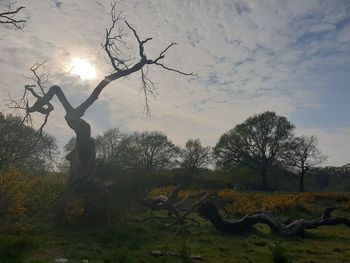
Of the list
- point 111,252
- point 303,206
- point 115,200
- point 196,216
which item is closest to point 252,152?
point 303,206

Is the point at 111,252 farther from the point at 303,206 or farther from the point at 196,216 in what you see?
the point at 303,206

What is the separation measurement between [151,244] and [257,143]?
45.4 metres

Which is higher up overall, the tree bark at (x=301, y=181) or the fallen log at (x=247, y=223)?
the tree bark at (x=301, y=181)

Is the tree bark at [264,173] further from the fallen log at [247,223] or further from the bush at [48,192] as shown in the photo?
the fallen log at [247,223]

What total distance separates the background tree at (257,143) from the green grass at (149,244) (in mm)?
39080

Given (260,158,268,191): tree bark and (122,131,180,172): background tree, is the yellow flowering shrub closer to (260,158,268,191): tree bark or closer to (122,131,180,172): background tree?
(260,158,268,191): tree bark

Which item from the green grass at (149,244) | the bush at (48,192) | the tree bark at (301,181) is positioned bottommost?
the green grass at (149,244)

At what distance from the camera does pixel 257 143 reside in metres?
55.2

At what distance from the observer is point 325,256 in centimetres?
1127

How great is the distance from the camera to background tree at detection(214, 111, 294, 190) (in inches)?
2148

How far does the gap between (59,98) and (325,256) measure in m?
12.4

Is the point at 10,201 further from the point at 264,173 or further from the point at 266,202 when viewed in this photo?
the point at 264,173

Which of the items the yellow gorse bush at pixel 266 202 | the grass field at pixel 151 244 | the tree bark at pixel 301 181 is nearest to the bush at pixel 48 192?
the grass field at pixel 151 244

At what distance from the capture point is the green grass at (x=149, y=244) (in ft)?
32.3
